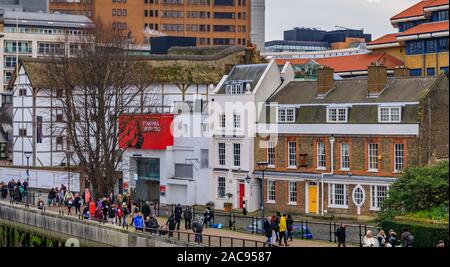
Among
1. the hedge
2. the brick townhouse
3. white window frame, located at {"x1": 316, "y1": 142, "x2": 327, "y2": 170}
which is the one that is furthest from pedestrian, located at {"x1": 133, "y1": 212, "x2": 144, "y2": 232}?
white window frame, located at {"x1": 316, "y1": 142, "x2": 327, "y2": 170}

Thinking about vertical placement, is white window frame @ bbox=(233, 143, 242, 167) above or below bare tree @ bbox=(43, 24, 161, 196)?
below

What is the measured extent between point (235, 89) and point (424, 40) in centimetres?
3432

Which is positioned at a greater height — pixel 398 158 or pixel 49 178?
pixel 398 158

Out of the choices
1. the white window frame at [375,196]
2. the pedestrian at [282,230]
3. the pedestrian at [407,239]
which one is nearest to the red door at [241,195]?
the white window frame at [375,196]

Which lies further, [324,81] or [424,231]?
[324,81]

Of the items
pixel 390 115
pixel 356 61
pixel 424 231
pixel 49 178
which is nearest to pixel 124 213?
pixel 424 231

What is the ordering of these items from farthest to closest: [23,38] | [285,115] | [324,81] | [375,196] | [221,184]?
[23,38] < [221,184] < [285,115] < [324,81] < [375,196]

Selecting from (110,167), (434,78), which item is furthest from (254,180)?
(434,78)

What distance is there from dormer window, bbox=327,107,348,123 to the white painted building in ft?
19.6

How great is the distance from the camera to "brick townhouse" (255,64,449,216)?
59719mm

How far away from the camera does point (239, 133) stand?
67438 millimetres

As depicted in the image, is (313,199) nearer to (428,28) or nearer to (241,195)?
(241,195)

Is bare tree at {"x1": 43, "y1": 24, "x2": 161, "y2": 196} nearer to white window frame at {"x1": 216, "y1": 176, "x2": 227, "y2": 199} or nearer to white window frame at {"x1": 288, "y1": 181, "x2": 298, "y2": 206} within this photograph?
white window frame at {"x1": 216, "y1": 176, "x2": 227, "y2": 199}

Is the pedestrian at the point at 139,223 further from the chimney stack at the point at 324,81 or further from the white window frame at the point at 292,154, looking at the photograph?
the chimney stack at the point at 324,81
